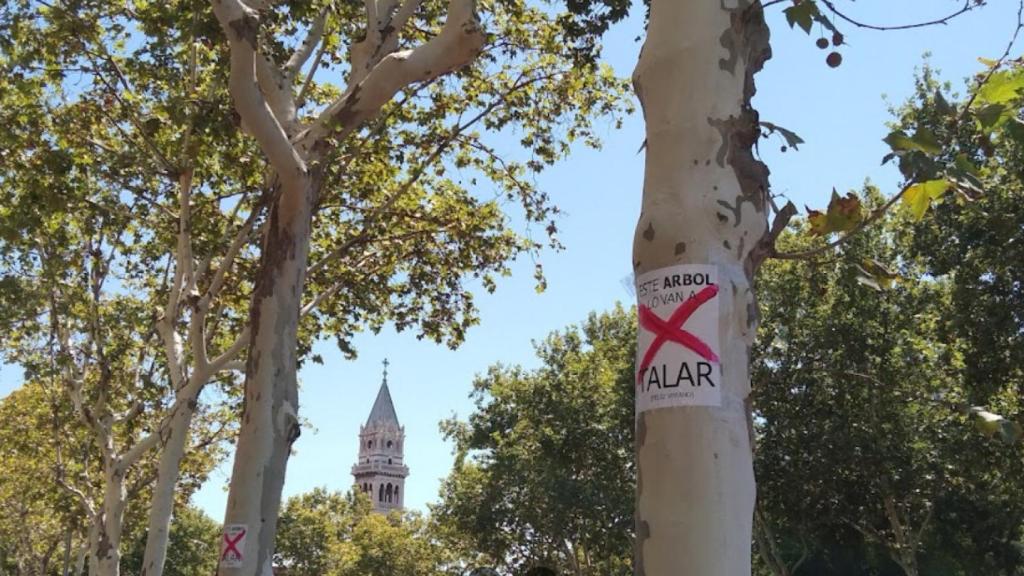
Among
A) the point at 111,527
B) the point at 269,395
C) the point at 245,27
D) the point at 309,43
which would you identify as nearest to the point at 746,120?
the point at 245,27

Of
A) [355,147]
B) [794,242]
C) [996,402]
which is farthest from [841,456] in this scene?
[355,147]

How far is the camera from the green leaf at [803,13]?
122 inches

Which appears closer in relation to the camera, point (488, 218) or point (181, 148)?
point (181, 148)

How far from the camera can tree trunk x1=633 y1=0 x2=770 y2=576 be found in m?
2.39

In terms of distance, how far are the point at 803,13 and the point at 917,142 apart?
2.15ft

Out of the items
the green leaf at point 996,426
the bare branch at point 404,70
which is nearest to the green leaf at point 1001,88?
the green leaf at point 996,426

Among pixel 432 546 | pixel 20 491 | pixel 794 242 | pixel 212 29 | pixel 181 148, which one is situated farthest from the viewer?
pixel 432 546

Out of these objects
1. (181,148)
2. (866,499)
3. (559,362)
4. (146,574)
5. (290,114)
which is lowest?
(146,574)

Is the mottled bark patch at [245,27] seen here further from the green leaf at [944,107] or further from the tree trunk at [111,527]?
the tree trunk at [111,527]

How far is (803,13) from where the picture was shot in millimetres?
3098

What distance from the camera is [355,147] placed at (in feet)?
41.8

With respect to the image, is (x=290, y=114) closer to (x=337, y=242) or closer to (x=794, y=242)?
(x=337, y=242)

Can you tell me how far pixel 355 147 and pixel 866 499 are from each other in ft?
50.0

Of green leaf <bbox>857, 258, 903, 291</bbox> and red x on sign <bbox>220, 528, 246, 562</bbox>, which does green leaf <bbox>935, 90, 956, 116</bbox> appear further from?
red x on sign <bbox>220, 528, 246, 562</bbox>
